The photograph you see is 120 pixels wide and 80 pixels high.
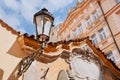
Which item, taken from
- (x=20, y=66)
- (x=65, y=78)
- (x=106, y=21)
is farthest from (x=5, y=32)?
(x=106, y=21)

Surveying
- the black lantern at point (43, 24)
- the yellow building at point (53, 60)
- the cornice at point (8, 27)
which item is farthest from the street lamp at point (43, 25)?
the cornice at point (8, 27)

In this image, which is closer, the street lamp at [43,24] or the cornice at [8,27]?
the street lamp at [43,24]

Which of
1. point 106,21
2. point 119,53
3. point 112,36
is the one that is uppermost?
point 106,21

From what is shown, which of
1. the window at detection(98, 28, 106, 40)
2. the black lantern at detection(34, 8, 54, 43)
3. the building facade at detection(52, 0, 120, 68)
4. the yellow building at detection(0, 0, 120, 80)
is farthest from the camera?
the window at detection(98, 28, 106, 40)

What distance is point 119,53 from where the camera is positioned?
15492mm

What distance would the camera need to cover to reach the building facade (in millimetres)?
16484

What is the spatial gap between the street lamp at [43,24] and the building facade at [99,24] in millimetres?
11237

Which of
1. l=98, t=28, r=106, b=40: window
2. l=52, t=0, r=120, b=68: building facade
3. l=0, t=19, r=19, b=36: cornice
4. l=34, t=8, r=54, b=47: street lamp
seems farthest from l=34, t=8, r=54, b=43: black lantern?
l=98, t=28, r=106, b=40: window

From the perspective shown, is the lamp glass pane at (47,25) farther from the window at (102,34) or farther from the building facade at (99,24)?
the window at (102,34)

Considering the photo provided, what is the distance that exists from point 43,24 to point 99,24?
15.0m

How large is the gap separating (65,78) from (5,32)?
2.15 metres

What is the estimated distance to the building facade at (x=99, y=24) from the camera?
54.1 feet

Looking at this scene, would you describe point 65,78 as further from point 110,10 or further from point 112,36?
point 110,10

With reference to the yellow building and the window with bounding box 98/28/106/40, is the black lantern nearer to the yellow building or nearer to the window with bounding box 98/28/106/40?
the yellow building
